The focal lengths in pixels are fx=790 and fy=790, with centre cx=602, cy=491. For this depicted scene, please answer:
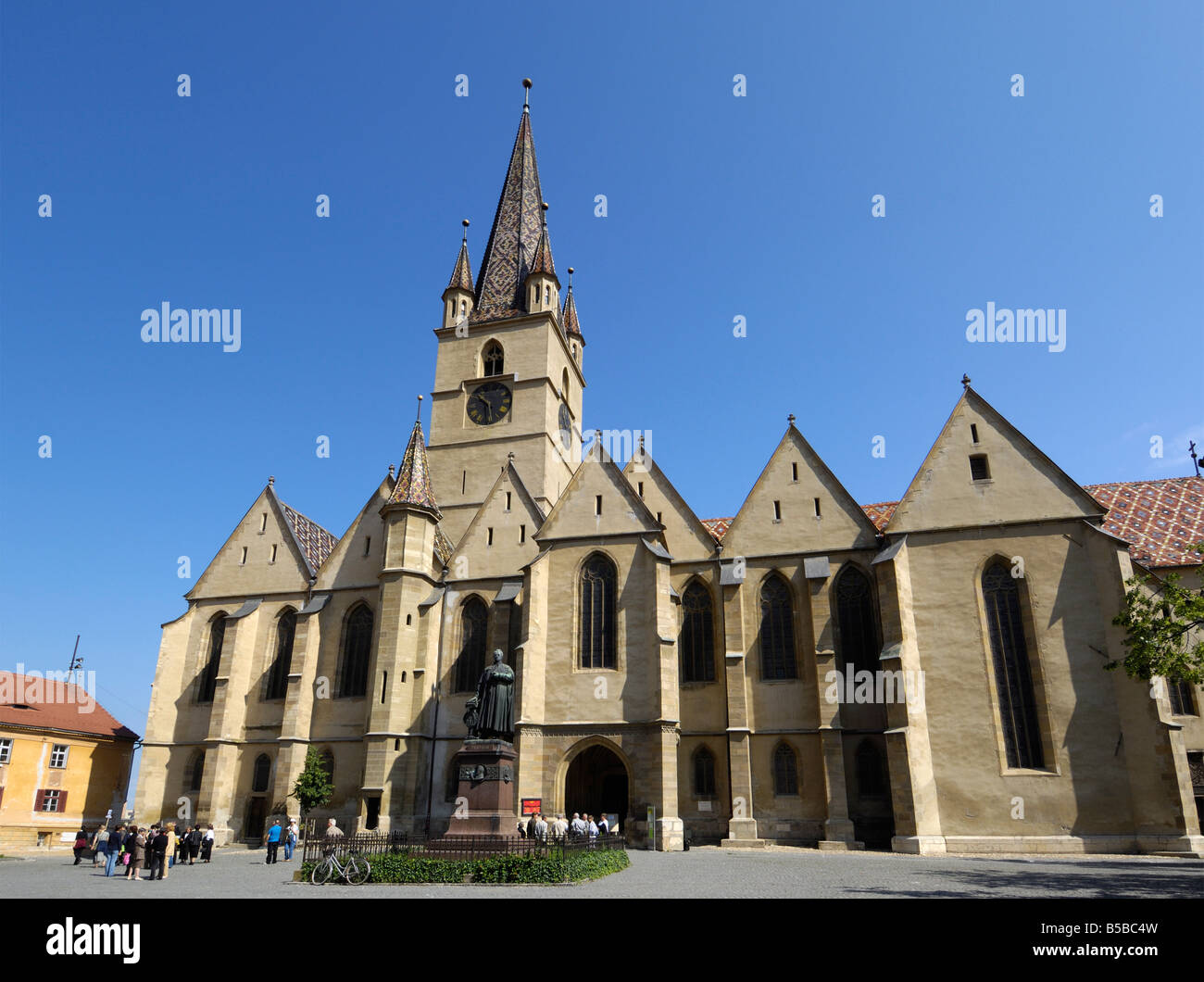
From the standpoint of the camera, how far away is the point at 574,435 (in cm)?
4894

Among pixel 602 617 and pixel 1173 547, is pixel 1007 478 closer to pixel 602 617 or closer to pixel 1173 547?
pixel 1173 547

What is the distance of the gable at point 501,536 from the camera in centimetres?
3438

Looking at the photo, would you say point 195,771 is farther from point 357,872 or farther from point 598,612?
point 357,872

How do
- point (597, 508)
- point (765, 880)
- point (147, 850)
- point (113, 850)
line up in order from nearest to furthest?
1. point (765, 880)
2. point (147, 850)
3. point (113, 850)
4. point (597, 508)

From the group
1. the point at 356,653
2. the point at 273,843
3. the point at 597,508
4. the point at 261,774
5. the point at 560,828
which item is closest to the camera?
the point at 560,828

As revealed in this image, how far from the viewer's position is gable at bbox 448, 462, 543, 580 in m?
34.4

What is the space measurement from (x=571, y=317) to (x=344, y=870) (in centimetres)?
4147

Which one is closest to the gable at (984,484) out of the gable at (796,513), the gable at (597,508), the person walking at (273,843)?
the gable at (796,513)

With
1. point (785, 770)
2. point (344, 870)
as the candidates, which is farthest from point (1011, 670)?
point (344, 870)

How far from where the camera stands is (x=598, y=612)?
31.0m

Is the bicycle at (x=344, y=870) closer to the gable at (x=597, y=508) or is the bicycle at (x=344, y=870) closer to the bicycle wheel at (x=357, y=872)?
the bicycle wheel at (x=357, y=872)

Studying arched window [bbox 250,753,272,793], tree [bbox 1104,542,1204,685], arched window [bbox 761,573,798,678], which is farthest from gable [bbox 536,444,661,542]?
tree [bbox 1104,542,1204,685]

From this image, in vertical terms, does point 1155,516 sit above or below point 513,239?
below

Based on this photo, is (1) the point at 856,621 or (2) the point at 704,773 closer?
(2) the point at 704,773
